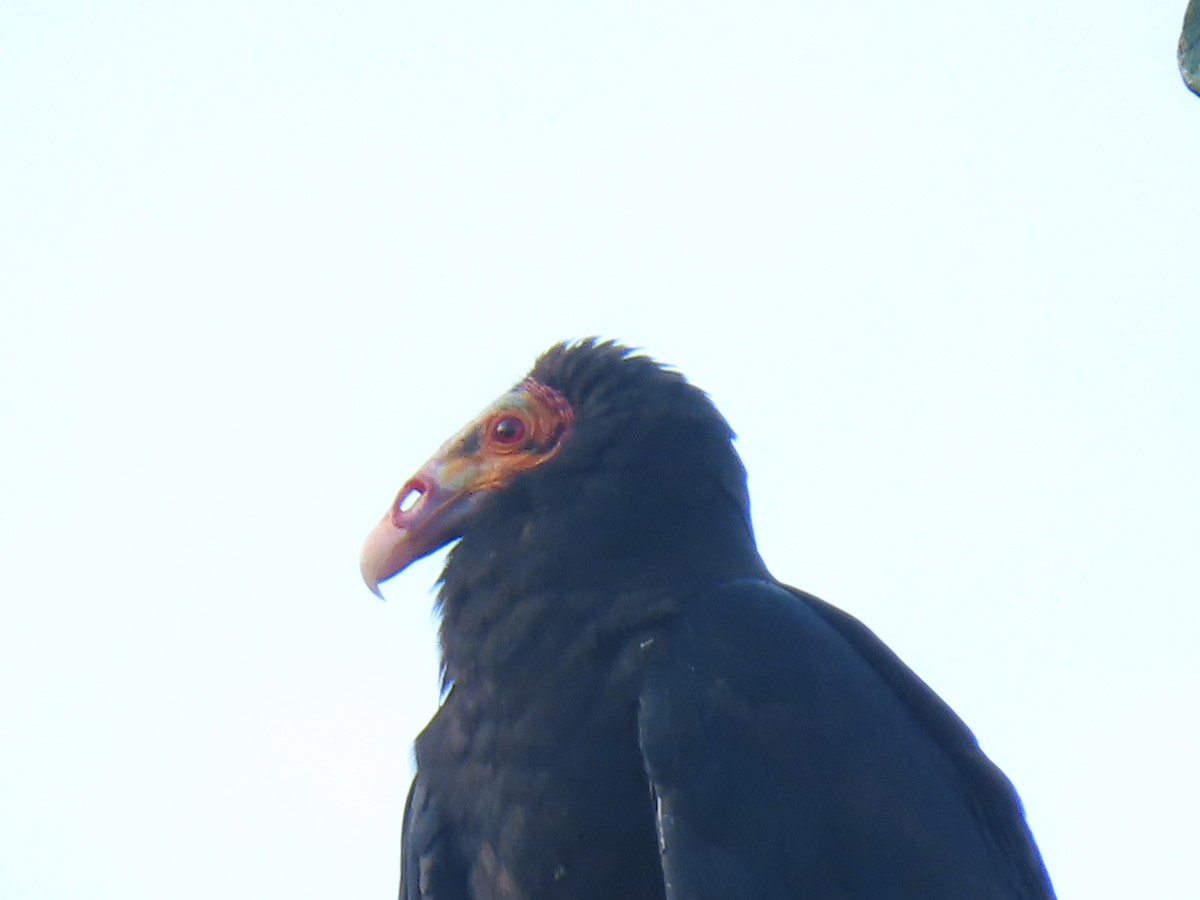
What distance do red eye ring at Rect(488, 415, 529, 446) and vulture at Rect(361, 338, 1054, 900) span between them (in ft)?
0.49

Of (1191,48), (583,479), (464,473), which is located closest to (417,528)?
(464,473)

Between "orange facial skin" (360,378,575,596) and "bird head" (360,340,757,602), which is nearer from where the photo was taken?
"bird head" (360,340,757,602)

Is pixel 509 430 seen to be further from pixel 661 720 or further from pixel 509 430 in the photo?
pixel 661 720

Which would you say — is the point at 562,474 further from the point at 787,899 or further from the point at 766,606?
the point at 787,899

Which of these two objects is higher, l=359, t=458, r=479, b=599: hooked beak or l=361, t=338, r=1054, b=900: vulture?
l=359, t=458, r=479, b=599: hooked beak

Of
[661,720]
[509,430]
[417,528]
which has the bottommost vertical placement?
[661,720]

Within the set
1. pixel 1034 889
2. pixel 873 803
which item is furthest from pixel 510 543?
pixel 1034 889

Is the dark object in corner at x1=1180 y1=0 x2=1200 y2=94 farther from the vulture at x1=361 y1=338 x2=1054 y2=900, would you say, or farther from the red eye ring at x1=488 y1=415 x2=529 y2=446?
the red eye ring at x1=488 y1=415 x2=529 y2=446

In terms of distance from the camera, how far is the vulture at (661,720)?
3857 millimetres

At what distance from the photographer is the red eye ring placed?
16.0 ft

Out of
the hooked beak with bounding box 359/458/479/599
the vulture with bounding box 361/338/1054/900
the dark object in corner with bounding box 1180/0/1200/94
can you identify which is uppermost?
the dark object in corner with bounding box 1180/0/1200/94

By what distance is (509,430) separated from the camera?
192 inches

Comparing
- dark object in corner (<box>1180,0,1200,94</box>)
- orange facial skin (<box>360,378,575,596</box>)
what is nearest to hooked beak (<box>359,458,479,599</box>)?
orange facial skin (<box>360,378,575,596</box>)

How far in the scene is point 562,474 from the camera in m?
4.62
